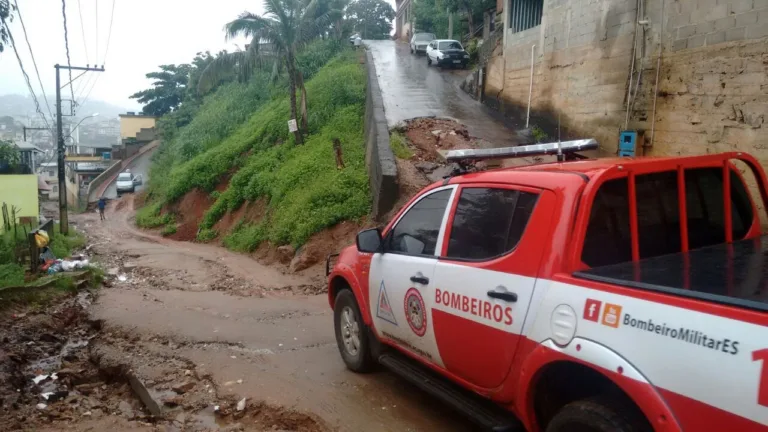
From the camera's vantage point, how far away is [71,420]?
4.91m

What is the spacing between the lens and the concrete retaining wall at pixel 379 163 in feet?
39.4

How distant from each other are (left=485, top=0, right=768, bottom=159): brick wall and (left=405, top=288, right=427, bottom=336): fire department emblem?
5990 millimetres

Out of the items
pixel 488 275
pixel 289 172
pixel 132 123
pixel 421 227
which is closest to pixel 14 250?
pixel 289 172

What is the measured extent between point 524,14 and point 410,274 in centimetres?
1507

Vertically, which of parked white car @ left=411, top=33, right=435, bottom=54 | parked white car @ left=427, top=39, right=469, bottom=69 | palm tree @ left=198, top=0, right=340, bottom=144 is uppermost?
parked white car @ left=411, top=33, right=435, bottom=54

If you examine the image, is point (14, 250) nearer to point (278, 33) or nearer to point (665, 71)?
point (278, 33)

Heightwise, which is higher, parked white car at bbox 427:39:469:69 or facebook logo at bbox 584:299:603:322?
parked white car at bbox 427:39:469:69

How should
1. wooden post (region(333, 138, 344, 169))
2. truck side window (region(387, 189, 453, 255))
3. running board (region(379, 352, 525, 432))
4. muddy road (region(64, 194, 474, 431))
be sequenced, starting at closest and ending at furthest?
running board (region(379, 352, 525, 432)), truck side window (region(387, 189, 453, 255)), muddy road (region(64, 194, 474, 431)), wooden post (region(333, 138, 344, 169))

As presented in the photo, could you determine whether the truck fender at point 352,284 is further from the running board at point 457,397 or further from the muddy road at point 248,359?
the muddy road at point 248,359

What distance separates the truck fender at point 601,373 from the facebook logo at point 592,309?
11 centimetres

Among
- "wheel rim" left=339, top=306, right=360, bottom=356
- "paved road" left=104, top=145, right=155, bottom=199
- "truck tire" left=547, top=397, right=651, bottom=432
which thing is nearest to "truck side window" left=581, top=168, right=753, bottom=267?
"truck tire" left=547, top=397, right=651, bottom=432

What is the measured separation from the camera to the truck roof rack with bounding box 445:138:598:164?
405 cm

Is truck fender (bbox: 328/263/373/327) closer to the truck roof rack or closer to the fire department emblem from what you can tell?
the fire department emblem

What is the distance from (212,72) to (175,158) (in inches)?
524
